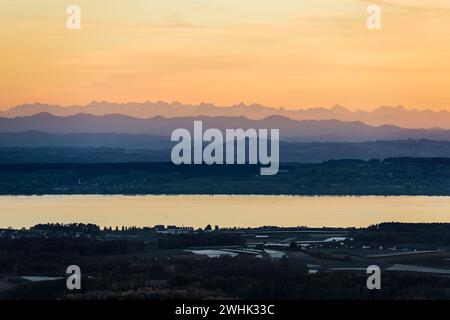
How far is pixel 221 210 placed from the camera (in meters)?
74.1

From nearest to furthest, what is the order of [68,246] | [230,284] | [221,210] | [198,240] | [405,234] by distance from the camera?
[230,284]
[68,246]
[198,240]
[405,234]
[221,210]

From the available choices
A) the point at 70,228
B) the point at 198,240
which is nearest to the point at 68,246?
the point at 198,240

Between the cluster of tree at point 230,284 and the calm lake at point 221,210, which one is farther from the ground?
the calm lake at point 221,210

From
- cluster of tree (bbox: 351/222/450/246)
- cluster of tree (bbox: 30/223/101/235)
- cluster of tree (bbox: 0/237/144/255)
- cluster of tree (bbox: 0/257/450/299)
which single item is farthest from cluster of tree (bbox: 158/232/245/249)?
cluster of tree (bbox: 0/257/450/299)

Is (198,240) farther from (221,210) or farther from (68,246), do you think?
(221,210)

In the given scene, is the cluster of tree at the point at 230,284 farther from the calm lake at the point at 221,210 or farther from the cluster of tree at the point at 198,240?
the calm lake at the point at 221,210

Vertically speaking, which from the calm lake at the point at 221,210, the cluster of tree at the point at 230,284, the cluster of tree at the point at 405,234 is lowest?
the cluster of tree at the point at 230,284

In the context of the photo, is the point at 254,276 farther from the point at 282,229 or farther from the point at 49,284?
the point at 282,229

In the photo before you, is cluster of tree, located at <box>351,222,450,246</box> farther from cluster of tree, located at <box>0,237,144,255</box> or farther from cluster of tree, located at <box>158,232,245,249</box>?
cluster of tree, located at <box>0,237,144,255</box>

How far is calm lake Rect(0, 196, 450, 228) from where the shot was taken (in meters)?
64.2

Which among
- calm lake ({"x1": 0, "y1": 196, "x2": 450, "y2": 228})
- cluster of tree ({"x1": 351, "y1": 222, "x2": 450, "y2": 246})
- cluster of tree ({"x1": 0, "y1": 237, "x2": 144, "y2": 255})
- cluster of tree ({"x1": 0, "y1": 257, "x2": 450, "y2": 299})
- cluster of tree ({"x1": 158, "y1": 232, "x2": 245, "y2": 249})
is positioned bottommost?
cluster of tree ({"x1": 0, "y1": 257, "x2": 450, "y2": 299})

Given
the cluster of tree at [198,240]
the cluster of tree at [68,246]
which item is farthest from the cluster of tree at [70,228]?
the cluster of tree at [68,246]

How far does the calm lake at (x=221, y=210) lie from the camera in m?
Result: 64.2

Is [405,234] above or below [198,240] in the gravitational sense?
above
